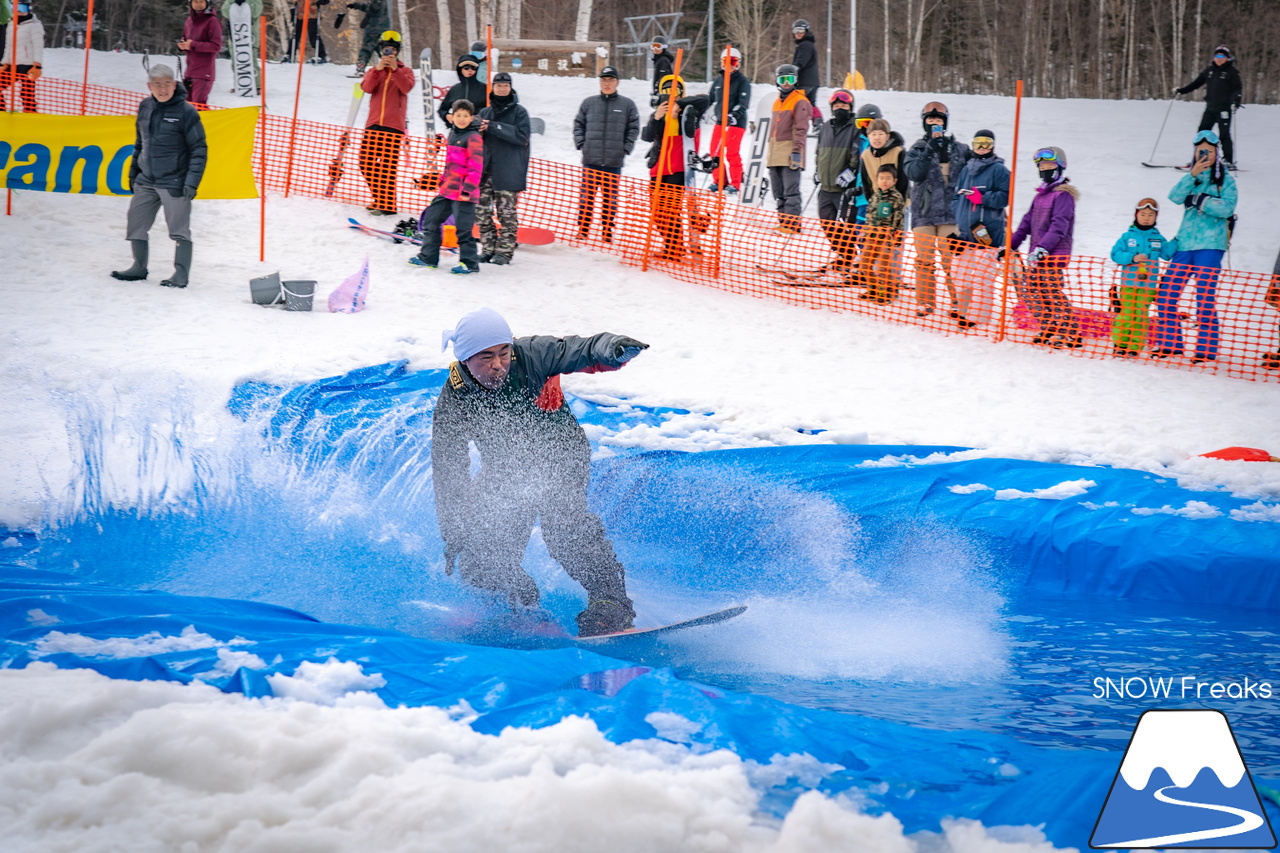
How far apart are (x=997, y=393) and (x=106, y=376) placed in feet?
19.4

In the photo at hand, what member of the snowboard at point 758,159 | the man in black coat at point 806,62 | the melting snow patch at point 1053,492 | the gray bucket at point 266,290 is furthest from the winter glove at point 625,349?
the man in black coat at point 806,62

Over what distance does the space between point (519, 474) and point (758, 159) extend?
853 centimetres

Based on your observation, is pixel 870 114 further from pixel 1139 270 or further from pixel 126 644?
pixel 126 644

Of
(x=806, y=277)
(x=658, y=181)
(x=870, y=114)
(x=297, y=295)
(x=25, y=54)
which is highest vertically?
(x=25, y=54)

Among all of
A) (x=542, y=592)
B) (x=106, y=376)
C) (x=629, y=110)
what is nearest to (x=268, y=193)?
(x=629, y=110)

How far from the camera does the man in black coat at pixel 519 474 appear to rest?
4188mm

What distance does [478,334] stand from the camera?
158 inches

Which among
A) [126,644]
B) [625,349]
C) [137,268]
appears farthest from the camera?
[137,268]

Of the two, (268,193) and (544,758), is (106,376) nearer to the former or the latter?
(544,758)

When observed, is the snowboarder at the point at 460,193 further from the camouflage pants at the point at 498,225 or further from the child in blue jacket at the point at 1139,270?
the child in blue jacket at the point at 1139,270

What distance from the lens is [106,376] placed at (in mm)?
6379

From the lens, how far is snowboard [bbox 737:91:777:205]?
11734mm

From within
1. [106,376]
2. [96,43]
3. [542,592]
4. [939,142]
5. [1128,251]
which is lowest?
[542,592]

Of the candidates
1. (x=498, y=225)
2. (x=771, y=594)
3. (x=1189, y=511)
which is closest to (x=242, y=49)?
(x=498, y=225)
